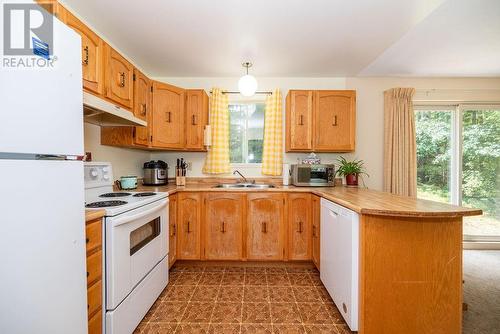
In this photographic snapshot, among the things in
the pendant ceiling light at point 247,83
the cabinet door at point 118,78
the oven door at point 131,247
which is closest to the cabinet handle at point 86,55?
the cabinet door at point 118,78

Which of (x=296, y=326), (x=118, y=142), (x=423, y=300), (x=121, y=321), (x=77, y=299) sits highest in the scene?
(x=118, y=142)

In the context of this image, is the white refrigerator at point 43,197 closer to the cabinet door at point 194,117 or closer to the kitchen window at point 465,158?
the cabinet door at point 194,117

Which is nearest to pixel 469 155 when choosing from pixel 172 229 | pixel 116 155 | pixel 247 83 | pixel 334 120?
pixel 334 120

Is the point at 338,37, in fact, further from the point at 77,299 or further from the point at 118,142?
the point at 77,299

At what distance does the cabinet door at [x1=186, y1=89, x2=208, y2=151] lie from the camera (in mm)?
2662

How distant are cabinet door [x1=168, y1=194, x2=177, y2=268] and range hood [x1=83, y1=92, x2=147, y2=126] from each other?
2.81 ft

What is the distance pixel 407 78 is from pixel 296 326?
3316 millimetres

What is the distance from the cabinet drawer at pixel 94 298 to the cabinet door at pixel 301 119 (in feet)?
7.34

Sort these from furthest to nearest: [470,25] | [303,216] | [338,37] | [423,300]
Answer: [303,216], [338,37], [470,25], [423,300]

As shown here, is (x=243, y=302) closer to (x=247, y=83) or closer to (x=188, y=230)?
(x=188, y=230)

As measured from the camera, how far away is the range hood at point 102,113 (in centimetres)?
123

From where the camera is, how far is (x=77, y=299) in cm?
90

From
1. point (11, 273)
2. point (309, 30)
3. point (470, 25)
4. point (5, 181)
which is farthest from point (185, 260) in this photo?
point (470, 25)

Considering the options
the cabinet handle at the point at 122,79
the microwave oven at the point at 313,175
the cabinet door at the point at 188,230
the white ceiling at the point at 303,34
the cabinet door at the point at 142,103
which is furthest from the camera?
the microwave oven at the point at 313,175
